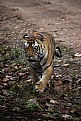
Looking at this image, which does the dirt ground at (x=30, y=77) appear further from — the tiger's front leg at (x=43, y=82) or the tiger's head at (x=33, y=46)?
the tiger's head at (x=33, y=46)

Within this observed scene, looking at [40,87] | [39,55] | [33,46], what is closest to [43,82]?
[40,87]

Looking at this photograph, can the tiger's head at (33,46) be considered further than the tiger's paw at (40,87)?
No

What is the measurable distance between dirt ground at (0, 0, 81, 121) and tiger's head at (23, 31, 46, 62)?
1.83ft

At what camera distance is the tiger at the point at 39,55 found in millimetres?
4953

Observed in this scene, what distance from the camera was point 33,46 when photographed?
4.95 metres

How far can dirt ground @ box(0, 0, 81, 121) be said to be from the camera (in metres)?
4.82

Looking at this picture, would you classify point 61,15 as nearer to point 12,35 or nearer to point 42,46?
point 12,35

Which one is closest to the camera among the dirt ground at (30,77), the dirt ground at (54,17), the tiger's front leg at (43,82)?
the dirt ground at (30,77)

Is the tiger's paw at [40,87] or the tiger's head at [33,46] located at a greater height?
the tiger's head at [33,46]

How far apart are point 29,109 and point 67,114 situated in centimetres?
47

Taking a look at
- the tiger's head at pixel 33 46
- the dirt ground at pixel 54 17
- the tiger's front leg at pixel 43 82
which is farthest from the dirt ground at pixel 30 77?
the tiger's head at pixel 33 46

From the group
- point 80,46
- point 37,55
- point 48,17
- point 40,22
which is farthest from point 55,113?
point 48,17

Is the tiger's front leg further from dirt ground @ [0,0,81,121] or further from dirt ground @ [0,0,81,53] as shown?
dirt ground @ [0,0,81,53]

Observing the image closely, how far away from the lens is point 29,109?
4.87 m
